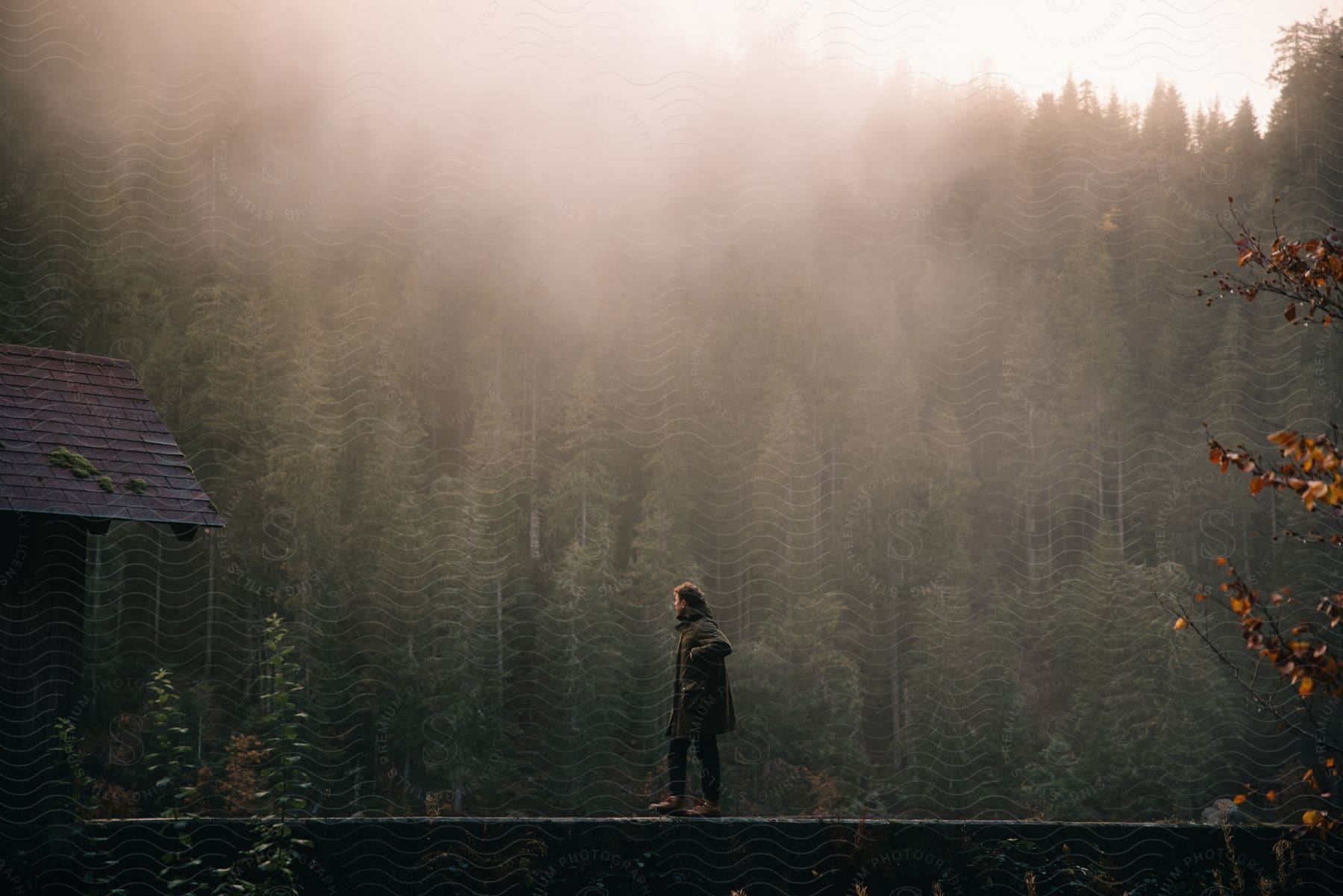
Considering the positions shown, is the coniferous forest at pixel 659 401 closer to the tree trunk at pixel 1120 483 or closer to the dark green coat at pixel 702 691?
the tree trunk at pixel 1120 483

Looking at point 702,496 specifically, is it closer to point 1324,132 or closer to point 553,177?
point 553,177

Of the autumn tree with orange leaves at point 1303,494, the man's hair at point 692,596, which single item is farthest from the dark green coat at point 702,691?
the autumn tree with orange leaves at point 1303,494

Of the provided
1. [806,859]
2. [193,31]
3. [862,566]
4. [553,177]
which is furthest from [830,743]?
[193,31]

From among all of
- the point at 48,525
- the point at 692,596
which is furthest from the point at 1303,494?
the point at 48,525

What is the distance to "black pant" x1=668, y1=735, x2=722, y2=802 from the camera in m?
7.89

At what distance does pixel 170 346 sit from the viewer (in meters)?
27.1

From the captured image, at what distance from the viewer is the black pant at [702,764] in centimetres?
789

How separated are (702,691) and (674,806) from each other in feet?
2.45

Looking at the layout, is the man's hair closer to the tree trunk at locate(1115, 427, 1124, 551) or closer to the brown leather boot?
the brown leather boot

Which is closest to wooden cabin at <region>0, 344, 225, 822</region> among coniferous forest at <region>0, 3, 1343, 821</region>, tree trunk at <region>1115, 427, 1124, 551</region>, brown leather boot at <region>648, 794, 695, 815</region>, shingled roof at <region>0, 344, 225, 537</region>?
shingled roof at <region>0, 344, 225, 537</region>

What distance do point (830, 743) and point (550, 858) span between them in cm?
2035

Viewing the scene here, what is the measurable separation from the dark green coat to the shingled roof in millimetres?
3599

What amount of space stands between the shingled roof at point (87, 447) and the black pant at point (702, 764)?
12.1 ft

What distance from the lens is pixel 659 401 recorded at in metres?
33.1
